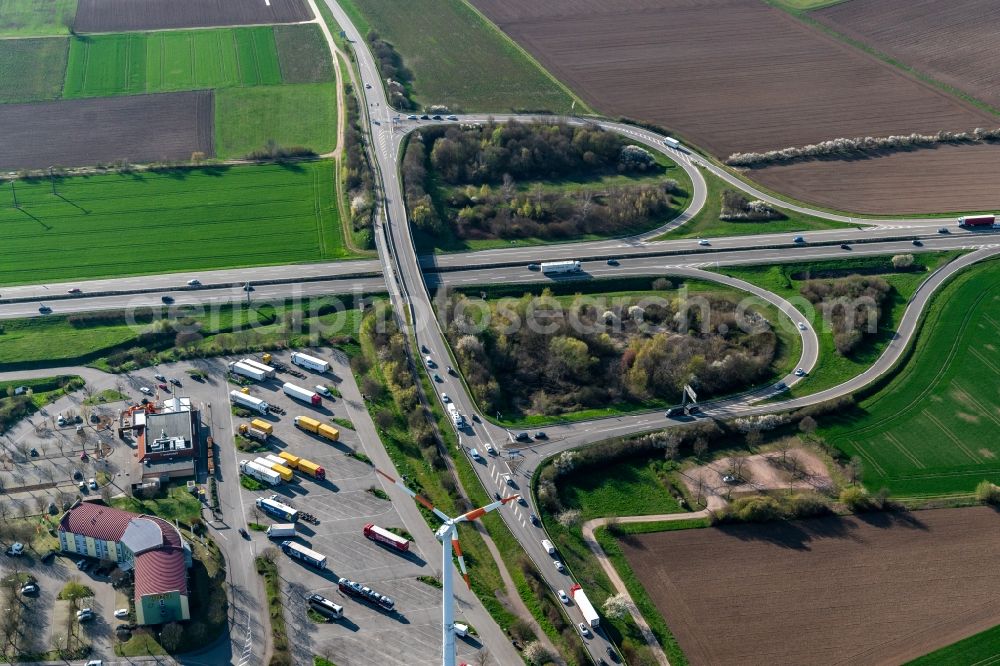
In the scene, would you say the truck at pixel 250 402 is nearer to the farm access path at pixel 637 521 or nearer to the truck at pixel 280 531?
the truck at pixel 280 531

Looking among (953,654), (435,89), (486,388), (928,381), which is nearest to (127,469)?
(486,388)

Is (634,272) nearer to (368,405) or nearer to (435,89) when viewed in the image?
(368,405)

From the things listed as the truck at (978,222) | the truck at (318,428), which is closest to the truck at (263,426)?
the truck at (318,428)

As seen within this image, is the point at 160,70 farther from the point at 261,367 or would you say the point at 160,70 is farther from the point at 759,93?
the point at 759,93

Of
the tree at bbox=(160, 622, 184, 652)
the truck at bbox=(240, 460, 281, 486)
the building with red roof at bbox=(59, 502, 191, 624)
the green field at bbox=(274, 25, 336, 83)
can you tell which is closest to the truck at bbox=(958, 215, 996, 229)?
the truck at bbox=(240, 460, 281, 486)

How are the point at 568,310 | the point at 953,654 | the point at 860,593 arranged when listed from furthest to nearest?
the point at 568,310 → the point at 860,593 → the point at 953,654

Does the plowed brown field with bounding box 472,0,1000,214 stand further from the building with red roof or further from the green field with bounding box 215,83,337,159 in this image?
the building with red roof

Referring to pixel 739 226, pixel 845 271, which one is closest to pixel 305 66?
pixel 739 226
